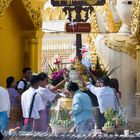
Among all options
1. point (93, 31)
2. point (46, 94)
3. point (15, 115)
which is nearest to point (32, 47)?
point (93, 31)

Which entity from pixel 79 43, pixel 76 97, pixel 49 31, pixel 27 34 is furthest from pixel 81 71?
pixel 49 31

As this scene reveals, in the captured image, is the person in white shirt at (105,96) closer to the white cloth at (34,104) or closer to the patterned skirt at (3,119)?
the white cloth at (34,104)

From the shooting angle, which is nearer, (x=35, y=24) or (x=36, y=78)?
(x=36, y=78)

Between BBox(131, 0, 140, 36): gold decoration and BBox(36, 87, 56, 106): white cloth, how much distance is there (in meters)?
4.39

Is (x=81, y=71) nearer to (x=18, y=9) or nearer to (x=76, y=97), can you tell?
(x=18, y=9)

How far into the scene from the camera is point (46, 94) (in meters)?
11.9

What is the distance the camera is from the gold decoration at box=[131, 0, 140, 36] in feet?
52.4

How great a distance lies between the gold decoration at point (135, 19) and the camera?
1596cm

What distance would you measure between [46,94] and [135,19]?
15.9 ft

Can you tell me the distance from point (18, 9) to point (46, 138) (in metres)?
7.31

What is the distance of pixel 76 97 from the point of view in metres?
10.6

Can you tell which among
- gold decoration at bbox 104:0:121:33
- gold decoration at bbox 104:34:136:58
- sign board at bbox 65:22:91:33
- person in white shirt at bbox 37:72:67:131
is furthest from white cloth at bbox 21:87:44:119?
gold decoration at bbox 104:0:121:33

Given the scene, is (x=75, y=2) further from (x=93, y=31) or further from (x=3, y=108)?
(x=3, y=108)

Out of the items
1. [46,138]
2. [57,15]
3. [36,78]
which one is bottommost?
[46,138]
